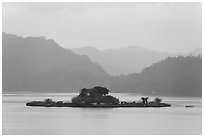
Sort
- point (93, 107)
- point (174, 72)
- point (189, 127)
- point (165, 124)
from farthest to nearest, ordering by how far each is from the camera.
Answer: point (174, 72) < point (93, 107) < point (165, 124) < point (189, 127)

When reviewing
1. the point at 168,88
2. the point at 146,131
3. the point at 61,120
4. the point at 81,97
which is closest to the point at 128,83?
the point at 168,88

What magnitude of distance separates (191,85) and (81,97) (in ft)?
273

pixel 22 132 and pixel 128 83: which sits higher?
pixel 128 83

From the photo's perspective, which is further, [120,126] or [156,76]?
[156,76]

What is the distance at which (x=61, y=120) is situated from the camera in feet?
190

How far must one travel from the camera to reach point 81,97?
293 feet

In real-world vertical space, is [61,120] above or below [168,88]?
below

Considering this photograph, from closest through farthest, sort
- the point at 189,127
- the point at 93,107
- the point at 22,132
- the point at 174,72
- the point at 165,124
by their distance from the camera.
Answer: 1. the point at 22,132
2. the point at 189,127
3. the point at 165,124
4. the point at 93,107
5. the point at 174,72

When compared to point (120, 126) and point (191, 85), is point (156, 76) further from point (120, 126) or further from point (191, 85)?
point (120, 126)

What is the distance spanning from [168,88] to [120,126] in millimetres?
128179

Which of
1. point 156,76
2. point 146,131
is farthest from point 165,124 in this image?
point 156,76

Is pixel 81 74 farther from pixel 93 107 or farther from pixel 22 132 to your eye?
pixel 22 132

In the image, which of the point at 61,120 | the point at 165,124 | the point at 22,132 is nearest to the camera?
the point at 22,132

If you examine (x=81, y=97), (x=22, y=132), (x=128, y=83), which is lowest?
(x=22, y=132)
